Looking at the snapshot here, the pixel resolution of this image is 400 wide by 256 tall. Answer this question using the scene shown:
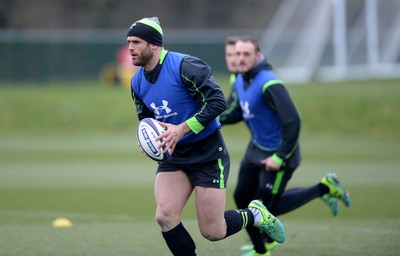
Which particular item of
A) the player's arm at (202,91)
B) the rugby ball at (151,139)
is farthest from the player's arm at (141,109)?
the player's arm at (202,91)

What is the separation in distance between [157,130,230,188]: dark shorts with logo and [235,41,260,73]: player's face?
1621mm

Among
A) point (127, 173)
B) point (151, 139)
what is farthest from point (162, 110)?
point (127, 173)

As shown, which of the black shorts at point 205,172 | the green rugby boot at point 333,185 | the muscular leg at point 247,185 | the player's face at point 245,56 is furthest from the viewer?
the green rugby boot at point 333,185

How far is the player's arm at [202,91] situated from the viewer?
6680mm

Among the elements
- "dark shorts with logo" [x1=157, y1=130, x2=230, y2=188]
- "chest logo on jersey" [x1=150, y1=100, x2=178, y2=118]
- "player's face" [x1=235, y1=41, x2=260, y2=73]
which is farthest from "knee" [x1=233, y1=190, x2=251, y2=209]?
"chest logo on jersey" [x1=150, y1=100, x2=178, y2=118]

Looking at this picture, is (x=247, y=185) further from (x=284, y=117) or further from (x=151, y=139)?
(x=151, y=139)

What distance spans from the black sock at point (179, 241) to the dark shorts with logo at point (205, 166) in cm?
45

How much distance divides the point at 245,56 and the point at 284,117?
80 cm

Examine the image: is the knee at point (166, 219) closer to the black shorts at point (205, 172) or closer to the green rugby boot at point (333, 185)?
the black shorts at point (205, 172)

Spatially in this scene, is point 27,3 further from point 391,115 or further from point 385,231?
point 385,231

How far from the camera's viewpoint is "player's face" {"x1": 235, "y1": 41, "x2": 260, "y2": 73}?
8.43m

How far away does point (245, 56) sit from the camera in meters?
8.45

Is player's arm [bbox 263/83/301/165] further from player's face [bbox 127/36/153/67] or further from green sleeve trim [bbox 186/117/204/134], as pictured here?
player's face [bbox 127/36/153/67]

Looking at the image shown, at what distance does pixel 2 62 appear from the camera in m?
35.0
